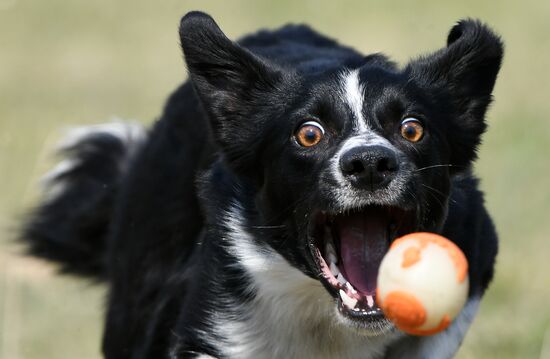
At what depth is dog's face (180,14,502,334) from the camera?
5.53 m

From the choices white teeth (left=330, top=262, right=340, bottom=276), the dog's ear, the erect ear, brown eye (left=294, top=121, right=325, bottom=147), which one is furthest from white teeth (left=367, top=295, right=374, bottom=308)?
the erect ear

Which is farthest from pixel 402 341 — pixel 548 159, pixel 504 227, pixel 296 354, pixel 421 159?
pixel 548 159

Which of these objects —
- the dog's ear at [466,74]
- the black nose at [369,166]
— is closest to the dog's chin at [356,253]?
the black nose at [369,166]

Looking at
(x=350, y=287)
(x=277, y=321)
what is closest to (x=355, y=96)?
(x=350, y=287)

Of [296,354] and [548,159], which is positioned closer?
[296,354]

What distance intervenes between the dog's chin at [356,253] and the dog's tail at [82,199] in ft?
10.5

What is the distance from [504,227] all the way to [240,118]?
4.16 m

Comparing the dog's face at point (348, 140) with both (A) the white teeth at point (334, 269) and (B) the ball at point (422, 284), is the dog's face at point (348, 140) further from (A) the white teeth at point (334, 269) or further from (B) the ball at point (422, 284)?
(B) the ball at point (422, 284)

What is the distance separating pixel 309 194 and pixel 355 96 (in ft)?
1.44

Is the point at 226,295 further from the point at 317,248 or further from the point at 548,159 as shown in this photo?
the point at 548,159

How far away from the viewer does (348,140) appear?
219 inches

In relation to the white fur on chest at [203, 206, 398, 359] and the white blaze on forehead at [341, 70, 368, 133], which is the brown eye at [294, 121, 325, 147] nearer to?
the white blaze on forehead at [341, 70, 368, 133]

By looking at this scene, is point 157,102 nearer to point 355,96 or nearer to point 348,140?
point 355,96

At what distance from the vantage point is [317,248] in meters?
5.74
